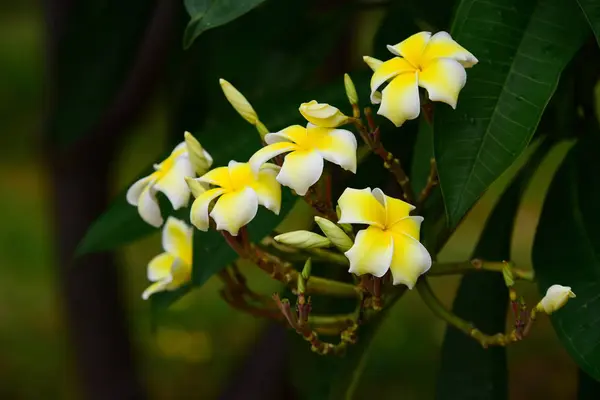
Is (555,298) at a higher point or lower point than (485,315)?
higher

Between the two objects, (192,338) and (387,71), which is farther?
(192,338)

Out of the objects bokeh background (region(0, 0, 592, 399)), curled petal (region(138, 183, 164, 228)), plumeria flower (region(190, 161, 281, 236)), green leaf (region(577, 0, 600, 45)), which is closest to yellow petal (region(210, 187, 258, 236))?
plumeria flower (region(190, 161, 281, 236))

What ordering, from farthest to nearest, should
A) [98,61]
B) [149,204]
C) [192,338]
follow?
[192,338]
[98,61]
[149,204]

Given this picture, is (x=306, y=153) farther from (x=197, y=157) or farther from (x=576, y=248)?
(x=576, y=248)

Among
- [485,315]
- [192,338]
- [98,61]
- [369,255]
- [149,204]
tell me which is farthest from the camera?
[192,338]

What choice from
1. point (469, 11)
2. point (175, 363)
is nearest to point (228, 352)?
point (175, 363)

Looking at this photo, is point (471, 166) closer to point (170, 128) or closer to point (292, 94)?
point (292, 94)

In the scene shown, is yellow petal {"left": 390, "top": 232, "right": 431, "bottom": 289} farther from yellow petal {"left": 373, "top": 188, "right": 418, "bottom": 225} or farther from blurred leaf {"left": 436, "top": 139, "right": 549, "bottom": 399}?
blurred leaf {"left": 436, "top": 139, "right": 549, "bottom": 399}

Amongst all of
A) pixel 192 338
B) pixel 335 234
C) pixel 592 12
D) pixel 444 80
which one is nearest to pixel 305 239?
pixel 335 234
